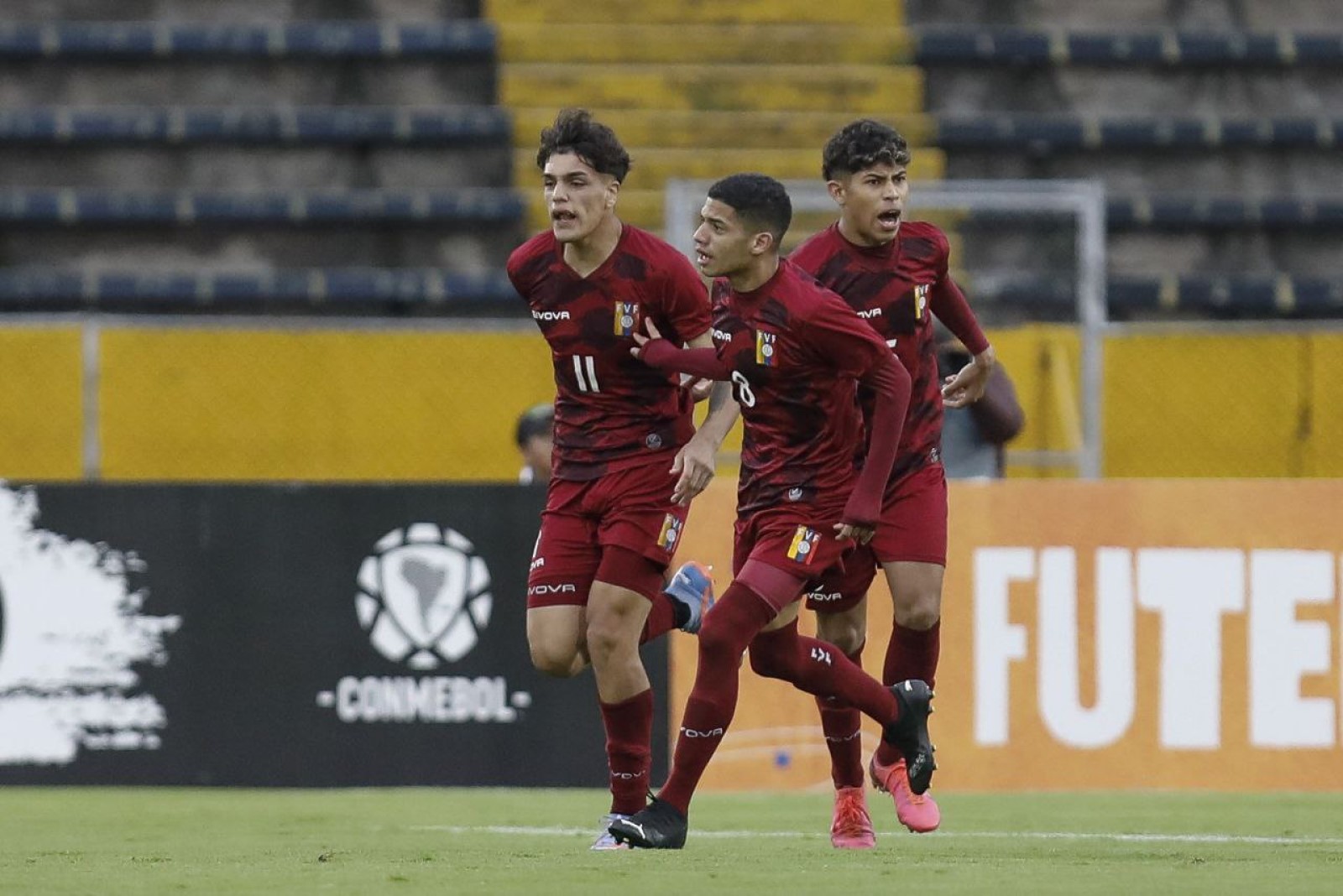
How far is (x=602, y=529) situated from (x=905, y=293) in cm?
121

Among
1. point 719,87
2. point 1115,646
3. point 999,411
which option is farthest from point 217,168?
point 1115,646

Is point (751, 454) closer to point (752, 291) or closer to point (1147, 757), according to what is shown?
point (752, 291)

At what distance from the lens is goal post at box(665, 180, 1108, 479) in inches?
491

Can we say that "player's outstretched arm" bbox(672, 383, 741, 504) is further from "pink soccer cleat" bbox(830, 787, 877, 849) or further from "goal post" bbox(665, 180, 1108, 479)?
"goal post" bbox(665, 180, 1108, 479)

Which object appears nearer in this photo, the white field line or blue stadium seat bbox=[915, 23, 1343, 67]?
the white field line

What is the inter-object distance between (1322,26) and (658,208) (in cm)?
569

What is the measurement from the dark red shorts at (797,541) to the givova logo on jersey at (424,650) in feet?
11.7

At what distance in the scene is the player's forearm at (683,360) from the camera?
23.7 feet

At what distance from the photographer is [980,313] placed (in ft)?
49.0

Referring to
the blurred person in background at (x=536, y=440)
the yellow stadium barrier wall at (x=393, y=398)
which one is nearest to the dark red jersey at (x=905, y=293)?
the blurred person in background at (x=536, y=440)

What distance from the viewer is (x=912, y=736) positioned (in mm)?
7418

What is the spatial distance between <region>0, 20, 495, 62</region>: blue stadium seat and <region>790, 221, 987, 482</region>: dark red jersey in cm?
971

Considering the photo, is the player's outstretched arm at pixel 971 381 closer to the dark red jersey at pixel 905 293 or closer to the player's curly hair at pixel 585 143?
the dark red jersey at pixel 905 293

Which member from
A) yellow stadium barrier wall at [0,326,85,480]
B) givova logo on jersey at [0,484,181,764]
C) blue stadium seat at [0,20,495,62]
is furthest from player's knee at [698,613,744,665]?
blue stadium seat at [0,20,495,62]
